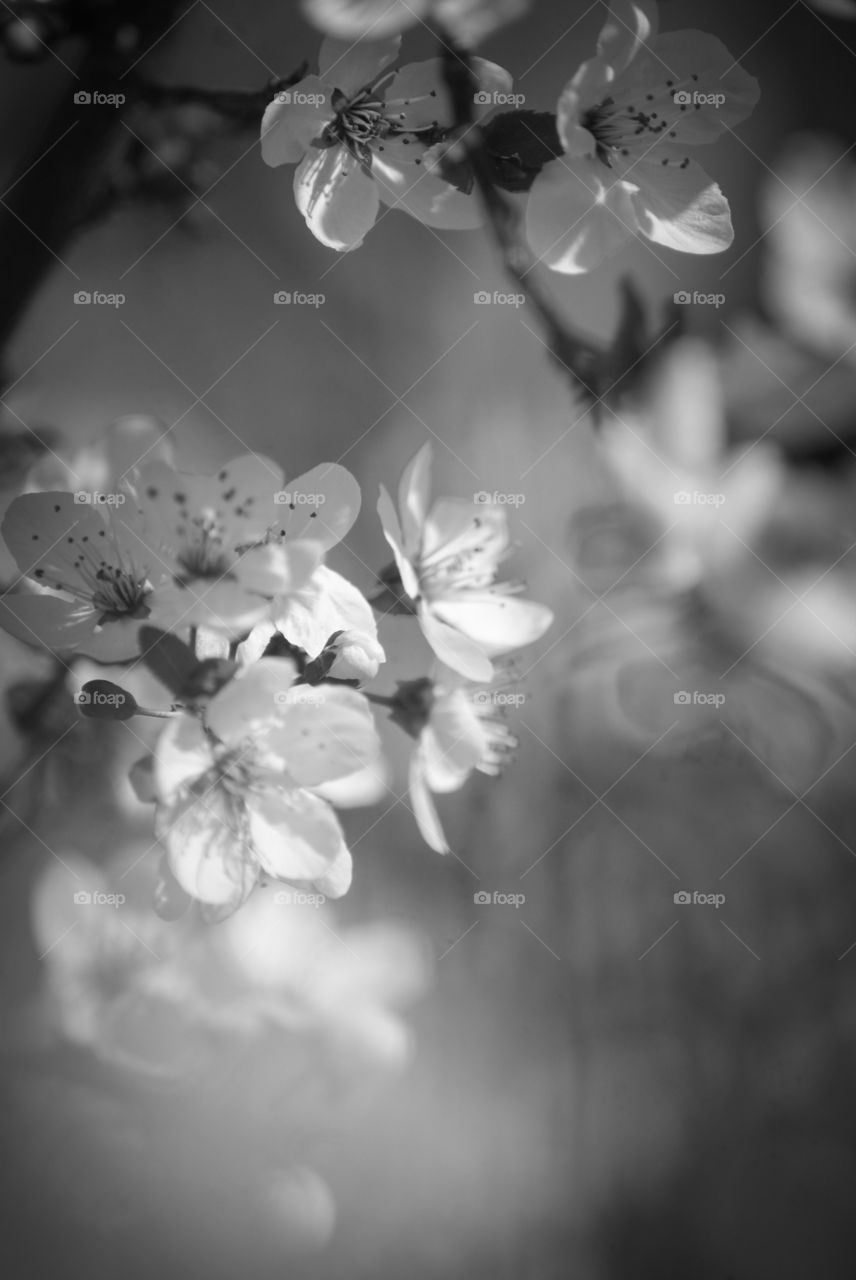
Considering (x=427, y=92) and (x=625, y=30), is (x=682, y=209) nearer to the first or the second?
(x=625, y=30)

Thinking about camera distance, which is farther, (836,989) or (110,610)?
(836,989)

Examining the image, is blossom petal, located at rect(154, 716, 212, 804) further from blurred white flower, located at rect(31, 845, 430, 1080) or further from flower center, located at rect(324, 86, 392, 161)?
flower center, located at rect(324, 86, 392, 161)

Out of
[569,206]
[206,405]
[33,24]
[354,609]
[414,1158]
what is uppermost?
[33,24]

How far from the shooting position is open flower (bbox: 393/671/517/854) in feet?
3.29

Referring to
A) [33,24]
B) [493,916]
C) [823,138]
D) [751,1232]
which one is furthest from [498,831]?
[33,24]

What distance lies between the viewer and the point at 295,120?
38.5 inches

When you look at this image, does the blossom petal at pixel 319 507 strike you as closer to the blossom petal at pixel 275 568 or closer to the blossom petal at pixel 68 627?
the blossom petal at pixel 275 568

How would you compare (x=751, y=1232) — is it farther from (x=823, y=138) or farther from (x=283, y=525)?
(x=823, y=138)

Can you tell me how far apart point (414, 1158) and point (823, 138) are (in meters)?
1.29

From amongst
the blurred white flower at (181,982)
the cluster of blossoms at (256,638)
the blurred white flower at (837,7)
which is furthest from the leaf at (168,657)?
the blurred white flower at (837,7)

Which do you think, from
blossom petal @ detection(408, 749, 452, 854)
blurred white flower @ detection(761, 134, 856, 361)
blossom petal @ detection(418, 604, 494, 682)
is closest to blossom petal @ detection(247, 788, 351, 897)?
blossom petal @ detection(408, 749, 452, 854)

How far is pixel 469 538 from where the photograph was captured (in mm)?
1013

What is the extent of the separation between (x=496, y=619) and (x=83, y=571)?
457mm

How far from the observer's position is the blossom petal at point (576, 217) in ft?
3.32
